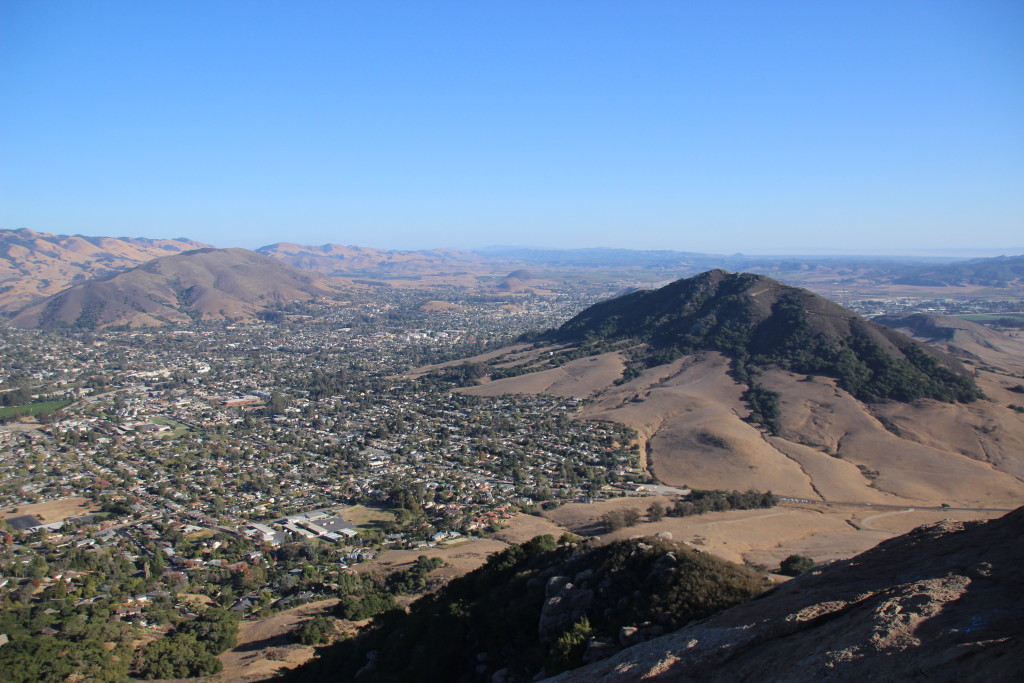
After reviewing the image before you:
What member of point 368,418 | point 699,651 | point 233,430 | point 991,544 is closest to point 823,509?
point 991,544

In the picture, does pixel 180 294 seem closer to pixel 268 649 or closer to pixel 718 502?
pixel 718 502

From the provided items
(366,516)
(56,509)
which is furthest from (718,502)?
(56,509)

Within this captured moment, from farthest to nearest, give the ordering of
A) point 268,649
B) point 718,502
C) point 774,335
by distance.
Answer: point 774,335, point 718,502, point 268,649

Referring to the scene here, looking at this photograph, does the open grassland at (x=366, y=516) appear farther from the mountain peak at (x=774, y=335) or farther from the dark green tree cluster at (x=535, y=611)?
the mountain peak at (x=774, y=335)

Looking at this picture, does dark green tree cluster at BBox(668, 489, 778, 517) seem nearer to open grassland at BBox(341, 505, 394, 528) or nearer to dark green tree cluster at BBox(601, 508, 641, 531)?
dark green tree cluster at BBox(601, 508, 641, 531)

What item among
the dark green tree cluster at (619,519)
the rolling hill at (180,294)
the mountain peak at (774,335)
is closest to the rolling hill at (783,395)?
the mountain peak at (774,335)

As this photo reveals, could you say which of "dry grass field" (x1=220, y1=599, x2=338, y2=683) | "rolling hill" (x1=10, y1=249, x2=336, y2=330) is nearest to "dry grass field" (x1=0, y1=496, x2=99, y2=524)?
"dry grass field" (x1=220, y1=599, x2=338, y2=683)

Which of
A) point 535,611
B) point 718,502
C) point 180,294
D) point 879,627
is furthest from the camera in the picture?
point 180,294
